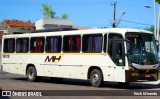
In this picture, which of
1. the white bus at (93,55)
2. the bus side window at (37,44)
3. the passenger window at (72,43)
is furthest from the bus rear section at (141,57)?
the bus side window at (37,44)

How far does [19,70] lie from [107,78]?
25.5 feet

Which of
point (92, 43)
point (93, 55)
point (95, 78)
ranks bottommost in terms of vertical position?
point (95, 78)

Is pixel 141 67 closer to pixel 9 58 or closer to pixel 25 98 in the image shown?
pixel 25 98

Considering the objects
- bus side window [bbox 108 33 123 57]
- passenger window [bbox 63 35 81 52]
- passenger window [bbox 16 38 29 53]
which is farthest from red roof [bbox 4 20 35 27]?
bus side window [bbox 108 33 123 57]

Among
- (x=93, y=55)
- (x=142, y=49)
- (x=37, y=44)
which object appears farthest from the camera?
(x=37, y=44)

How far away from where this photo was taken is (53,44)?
2295 cm

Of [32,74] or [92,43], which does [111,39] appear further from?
[32,74]

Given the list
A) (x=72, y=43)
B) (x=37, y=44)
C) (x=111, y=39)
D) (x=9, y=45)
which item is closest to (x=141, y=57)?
(x=111, y=39)

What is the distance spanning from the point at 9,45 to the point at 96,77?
27.3 feet

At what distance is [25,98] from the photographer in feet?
46.3

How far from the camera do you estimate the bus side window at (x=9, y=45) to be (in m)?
26.1

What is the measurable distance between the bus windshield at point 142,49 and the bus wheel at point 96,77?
6.08 feet

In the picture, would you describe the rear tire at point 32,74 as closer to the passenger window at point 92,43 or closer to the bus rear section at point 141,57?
the passenger window at point 92,43

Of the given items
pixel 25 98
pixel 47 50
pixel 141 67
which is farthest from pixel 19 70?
pixel 25 98
